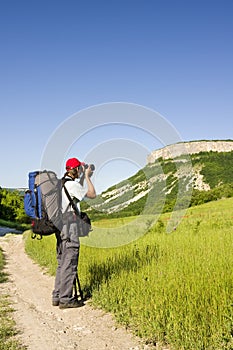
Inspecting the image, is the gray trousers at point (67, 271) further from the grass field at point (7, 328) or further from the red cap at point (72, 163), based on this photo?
the red cap at point (72, 163)

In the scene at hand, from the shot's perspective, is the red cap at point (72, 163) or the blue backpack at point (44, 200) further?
the red cap at point (72, 163)

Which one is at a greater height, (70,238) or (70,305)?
(70,238)

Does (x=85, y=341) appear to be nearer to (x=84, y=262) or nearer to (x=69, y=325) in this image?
(x=69, y=325)

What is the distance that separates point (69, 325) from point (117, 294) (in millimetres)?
975

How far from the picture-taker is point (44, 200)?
7008 millimetres

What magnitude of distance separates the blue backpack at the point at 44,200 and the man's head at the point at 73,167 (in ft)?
0.85

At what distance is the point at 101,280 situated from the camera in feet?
25.7

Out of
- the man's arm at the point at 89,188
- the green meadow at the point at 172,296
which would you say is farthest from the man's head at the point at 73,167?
the green meadow at the point at 172,296

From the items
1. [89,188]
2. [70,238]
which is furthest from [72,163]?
[70,238]

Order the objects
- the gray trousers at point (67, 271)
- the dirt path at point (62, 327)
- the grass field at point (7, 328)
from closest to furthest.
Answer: the grass field at point (7, 328)
the dirt path at point (62, 327)
the gray trousers at point (67, 271)

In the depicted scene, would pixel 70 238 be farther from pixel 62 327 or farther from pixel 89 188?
pixel 62 327

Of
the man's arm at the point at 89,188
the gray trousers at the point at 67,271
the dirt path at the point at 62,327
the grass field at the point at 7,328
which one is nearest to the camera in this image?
the grass field at the point at 7,328

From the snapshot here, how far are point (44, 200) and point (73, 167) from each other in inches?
30.5

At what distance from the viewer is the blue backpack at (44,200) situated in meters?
7.00
